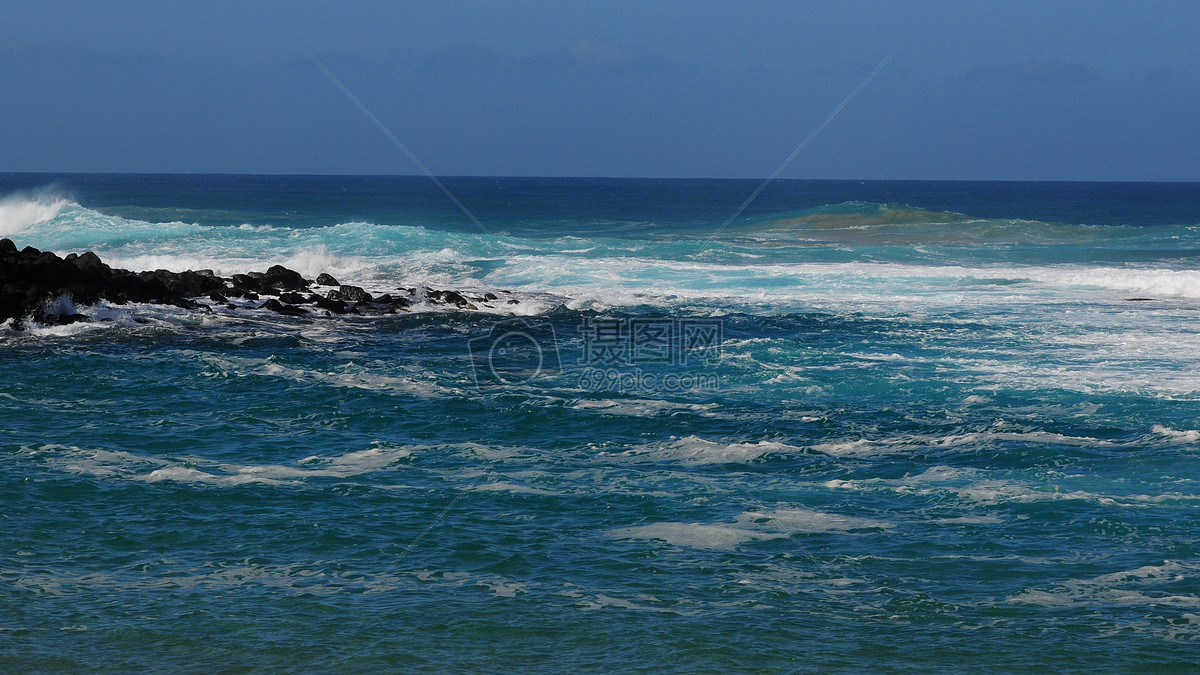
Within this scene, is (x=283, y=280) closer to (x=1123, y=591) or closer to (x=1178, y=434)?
(x=1178, y=434)

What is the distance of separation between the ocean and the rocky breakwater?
0.55 meters

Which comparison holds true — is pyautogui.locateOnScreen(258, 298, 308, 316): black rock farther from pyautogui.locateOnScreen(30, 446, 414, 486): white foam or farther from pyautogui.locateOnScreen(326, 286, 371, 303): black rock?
pyautogui.locateOnScreen(30, 446, 414, 486): white foam

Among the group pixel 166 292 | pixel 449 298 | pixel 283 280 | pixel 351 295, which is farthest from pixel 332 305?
pixel 166 292

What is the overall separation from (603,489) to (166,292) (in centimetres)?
1406

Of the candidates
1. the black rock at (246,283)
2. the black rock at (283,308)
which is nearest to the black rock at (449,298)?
the black rock at (283,308)

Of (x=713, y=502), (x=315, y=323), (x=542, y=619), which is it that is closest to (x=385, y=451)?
(x=713, y=502)

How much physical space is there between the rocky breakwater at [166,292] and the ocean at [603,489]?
547 millimetres

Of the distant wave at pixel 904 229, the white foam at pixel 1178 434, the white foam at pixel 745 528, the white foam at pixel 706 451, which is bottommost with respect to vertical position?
the white foam at pixel 745 528

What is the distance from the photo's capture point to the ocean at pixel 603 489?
684 centimetres

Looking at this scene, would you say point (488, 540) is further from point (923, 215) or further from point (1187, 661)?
point (923, 215)

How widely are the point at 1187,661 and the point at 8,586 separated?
759 cm

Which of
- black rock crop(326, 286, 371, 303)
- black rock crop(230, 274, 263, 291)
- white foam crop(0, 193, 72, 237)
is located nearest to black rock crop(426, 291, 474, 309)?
black rock crop(326, 286, 371, 303)

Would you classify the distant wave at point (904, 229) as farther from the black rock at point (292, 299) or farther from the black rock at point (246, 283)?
the black rock at point (292, 299)

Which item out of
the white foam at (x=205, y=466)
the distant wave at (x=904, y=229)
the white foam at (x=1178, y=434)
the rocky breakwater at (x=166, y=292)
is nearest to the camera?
the white foam at (x=205, y=466)
